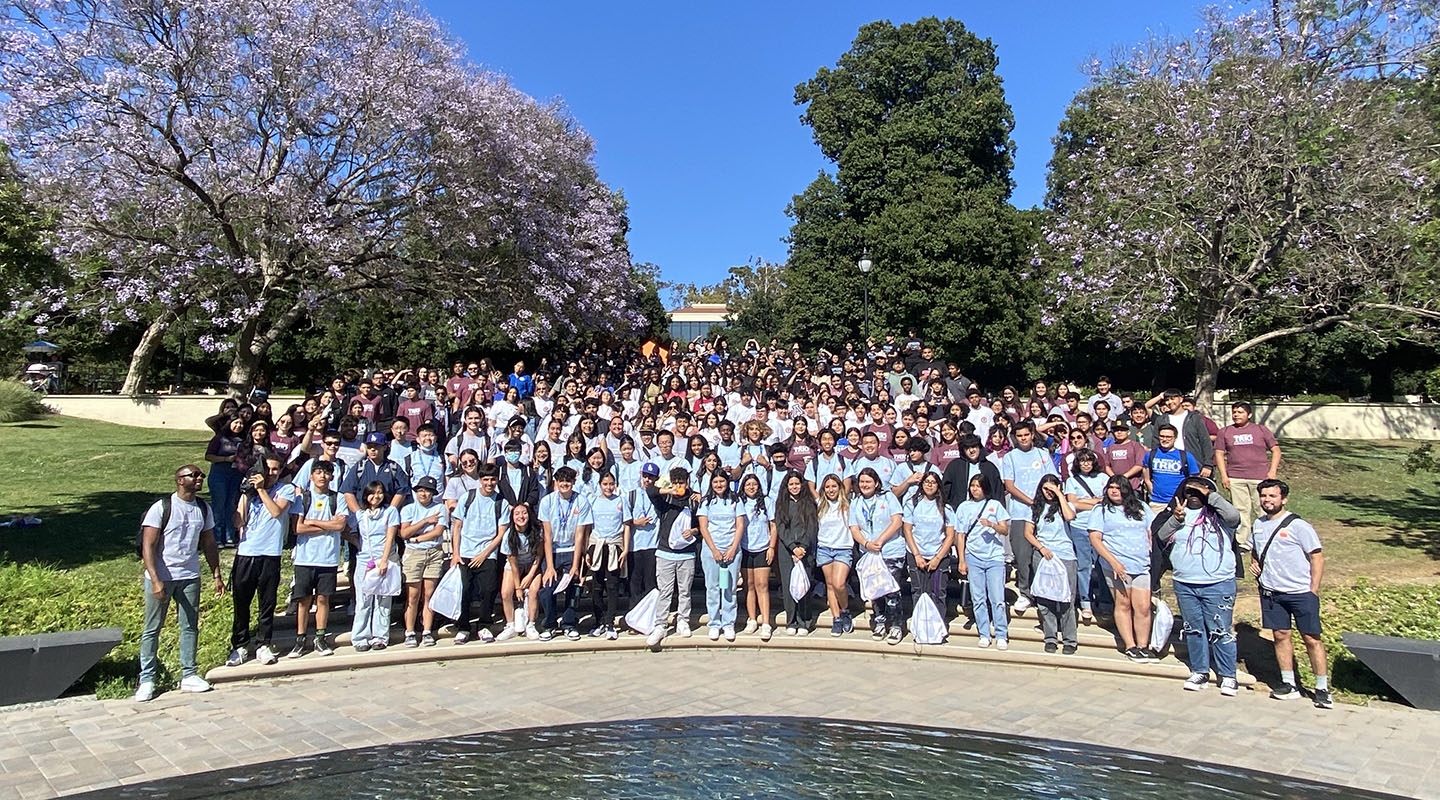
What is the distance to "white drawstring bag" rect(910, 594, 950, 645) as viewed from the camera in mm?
8000

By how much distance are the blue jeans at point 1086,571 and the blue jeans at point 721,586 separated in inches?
121

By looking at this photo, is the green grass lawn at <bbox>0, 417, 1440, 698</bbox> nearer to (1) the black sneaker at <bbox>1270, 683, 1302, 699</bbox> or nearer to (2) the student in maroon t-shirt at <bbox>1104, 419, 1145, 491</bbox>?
(1) the black sneaker at <bbox>1270, 683, 1302, 699</bbox>

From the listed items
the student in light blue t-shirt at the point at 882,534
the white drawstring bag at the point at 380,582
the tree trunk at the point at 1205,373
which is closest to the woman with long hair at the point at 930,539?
the student in light blue t-shirt at the point at 882,534

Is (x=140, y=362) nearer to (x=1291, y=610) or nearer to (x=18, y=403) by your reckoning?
(x=18, y=403)

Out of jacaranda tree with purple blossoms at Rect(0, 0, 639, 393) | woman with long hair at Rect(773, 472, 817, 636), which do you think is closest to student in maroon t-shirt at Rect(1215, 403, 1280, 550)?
woman with long hair at Rect(773, 472, 817, 636)

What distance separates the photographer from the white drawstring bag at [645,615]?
8156 mm

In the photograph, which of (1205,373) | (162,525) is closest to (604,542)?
(162,525)

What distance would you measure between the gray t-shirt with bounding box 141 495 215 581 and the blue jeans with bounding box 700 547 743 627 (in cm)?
418

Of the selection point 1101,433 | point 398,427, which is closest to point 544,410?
point 398,427

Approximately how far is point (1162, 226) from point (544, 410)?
12990 millimetres

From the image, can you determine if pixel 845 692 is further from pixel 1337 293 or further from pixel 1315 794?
pixel 1337 293

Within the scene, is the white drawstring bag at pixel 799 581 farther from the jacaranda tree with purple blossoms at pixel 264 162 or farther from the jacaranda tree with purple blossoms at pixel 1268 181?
the jacaranda tree with purple blossoms at pixel 264 162

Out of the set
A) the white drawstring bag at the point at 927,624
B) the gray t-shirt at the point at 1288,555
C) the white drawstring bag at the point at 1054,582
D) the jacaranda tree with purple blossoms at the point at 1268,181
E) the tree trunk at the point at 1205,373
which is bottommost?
the white drawstring bag at the point at 927,624

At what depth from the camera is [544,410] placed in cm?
1195
